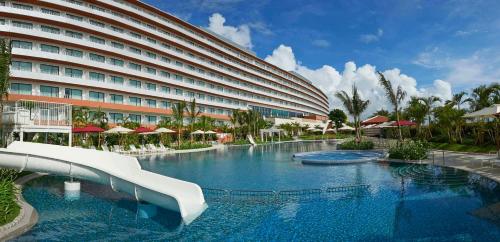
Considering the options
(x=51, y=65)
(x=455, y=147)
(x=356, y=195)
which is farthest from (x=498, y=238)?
(x=51, y=65)

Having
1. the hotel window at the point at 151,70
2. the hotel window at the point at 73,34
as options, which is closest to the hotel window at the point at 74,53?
the hotel window at the point at 73,34

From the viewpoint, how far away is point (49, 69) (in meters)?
40.5

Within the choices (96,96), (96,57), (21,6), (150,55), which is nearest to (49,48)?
(21,6)

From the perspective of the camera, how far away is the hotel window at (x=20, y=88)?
37.7 metres

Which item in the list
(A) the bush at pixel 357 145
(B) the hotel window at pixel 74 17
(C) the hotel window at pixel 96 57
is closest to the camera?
(A) the bush at pixel 357 145

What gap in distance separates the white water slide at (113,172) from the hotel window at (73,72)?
104ft

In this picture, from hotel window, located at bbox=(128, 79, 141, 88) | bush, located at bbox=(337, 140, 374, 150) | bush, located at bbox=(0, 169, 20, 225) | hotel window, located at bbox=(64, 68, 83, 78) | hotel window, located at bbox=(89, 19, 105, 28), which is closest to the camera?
bush, located at bbox=(0, 169, 20, 225)

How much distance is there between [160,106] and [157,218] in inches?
1822

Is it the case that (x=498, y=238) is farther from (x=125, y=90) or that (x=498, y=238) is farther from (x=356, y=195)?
(x=125, y=90)

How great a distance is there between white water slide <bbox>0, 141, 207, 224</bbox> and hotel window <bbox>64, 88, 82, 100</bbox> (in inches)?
1220

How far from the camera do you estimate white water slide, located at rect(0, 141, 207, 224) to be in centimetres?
1063

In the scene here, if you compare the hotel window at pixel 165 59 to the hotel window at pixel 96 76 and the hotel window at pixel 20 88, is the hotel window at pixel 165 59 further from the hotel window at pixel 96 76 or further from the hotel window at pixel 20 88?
the hotel window at pixel 20 88

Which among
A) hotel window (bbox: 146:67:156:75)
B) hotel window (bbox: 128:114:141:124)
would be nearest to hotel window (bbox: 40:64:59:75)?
hotel window (bbox: 128:114:141:124)

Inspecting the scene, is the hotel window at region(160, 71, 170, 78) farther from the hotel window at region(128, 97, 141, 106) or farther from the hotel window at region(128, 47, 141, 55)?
the hotel window at region(128, 97, 141, 106)
